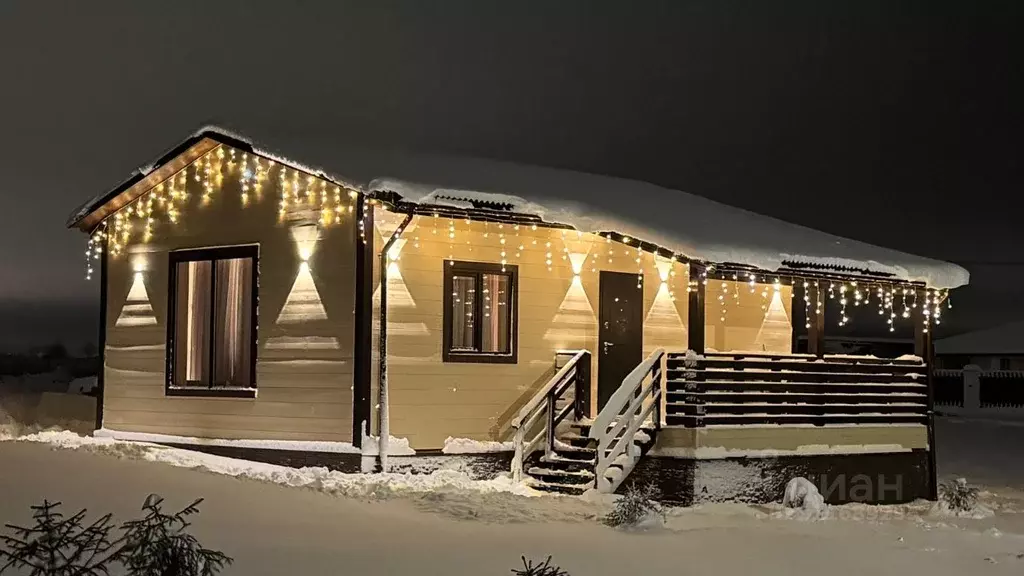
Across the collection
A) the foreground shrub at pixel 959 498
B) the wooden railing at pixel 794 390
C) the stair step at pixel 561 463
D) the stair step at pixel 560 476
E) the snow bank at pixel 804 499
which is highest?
the wooden railing at pixel 794 390

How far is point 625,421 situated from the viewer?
13516 millimetres

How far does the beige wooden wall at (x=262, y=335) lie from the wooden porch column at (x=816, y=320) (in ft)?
22.6

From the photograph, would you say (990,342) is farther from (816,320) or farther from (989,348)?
(816,320)

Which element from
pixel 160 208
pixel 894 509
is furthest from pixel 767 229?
pixel 160 208

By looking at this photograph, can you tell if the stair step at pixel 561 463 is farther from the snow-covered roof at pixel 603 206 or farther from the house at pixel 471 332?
the snow-covered roof at pixel 603 206

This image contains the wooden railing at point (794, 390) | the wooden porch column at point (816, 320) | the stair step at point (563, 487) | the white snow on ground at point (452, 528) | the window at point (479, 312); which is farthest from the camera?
the wooden porch column at point (816, 320)

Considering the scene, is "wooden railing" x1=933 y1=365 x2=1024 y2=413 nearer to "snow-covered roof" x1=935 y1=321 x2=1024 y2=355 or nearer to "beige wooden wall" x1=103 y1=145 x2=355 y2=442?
"snow-covered roof" x1=935 y1=321 x2=1024 y2=355

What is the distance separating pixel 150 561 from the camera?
704 cm

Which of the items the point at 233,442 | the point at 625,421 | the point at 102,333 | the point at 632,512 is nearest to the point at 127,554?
the point at 632,512

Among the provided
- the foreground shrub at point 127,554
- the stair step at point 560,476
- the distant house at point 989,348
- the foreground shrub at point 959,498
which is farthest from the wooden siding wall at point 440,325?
the distant house at point 989,348

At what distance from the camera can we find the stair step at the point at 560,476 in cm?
1330

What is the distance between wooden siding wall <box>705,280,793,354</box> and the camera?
696 inches

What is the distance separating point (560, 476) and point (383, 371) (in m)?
2.60

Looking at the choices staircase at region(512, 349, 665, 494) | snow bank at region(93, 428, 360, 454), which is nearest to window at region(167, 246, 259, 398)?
snow bank at region(93, 428, 360, 454)
